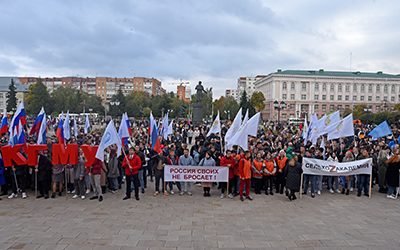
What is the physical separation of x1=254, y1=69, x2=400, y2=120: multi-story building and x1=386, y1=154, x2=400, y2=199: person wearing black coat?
107 m

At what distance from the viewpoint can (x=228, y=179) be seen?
11516mm

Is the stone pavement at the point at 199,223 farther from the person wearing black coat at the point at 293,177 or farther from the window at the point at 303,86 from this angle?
the window at the point at 303,86

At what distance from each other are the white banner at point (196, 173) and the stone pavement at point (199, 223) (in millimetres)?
637

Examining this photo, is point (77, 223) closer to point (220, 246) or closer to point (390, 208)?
point (220, 246)

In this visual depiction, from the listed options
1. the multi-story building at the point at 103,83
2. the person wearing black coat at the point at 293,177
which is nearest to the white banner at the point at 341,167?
the person wearing black coat at the point at 293,177

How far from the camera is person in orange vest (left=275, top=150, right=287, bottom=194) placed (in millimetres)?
11903

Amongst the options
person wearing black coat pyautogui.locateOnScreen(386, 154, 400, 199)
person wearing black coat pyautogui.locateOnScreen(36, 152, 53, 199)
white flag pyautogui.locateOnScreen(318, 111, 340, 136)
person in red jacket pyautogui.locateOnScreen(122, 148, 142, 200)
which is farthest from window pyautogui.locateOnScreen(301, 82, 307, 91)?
person wearing black coat pyautogui.locateOnScreen(36, 152, 53, 199)

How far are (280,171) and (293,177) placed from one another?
0.82 metres

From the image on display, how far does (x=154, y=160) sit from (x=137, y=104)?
70.5m

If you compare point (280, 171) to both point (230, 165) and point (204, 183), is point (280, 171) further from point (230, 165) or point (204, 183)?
point (204, 183)

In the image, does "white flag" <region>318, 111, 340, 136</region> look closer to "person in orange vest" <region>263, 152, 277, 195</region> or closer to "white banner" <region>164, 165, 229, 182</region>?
"person in orange vest" <region>263, 152, 277, 195</region>

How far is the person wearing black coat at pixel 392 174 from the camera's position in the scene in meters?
11.6

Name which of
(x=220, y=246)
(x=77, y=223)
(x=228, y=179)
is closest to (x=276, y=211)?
(x=228, y=179)

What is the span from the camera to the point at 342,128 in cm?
1474
